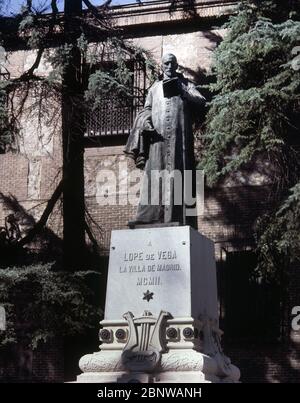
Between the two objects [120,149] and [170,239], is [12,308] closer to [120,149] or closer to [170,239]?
[120,149]

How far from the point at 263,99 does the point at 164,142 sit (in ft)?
12.3

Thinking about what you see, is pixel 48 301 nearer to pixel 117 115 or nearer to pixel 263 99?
pixel 263 99

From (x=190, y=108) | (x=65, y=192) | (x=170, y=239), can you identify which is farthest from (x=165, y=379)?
(x=65, y=192)

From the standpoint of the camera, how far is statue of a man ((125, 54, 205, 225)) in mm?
9328

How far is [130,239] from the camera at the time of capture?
358 inches

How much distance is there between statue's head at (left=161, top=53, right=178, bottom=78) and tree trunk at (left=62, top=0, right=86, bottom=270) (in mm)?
6190

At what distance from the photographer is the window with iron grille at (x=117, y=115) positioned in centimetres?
1711

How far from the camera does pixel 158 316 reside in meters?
8.51

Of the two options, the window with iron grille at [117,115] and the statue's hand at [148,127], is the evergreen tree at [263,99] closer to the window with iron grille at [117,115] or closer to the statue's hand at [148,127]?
the window with iron grille at [117,115]

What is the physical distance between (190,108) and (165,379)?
350 cm

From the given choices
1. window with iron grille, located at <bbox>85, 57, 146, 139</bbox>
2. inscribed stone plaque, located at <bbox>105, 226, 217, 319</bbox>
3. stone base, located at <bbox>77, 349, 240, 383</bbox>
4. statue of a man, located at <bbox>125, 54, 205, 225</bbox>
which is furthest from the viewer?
window with iron grille, located at <bbox>85, 57, 146, 139</bbox>

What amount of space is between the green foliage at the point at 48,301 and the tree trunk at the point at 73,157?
70.7 inches

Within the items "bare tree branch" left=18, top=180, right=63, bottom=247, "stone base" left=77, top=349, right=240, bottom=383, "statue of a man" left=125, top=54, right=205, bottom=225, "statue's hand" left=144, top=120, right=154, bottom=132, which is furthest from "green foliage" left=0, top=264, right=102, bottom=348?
"stone base" left=77, top=349, right=240, bottom=383

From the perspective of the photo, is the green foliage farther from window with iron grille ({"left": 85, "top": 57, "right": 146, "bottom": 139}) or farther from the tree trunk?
window with iron grille ({"left": 85, "top": 57, "right": 146, "bottom": 139})
